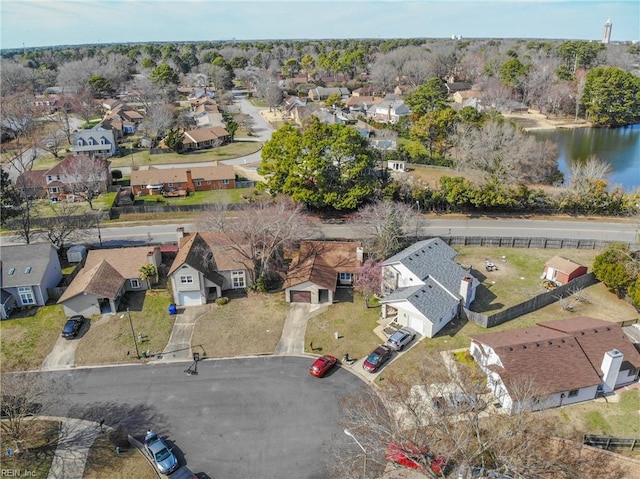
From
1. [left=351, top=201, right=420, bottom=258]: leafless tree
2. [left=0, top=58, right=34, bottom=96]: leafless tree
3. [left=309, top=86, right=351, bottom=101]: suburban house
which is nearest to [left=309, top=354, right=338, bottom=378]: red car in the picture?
[left=351, top=201, right=420, bottom=258]: leafless tree

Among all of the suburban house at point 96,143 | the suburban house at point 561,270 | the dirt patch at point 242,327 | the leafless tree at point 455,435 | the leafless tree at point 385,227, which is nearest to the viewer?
the leafless tree at point 455,435

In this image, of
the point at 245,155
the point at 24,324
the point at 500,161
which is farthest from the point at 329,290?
the point at 245,155

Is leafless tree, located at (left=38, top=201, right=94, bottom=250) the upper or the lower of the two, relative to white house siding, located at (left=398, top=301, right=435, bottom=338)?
upper

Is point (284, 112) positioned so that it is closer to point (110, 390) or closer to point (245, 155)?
point (245, 155)

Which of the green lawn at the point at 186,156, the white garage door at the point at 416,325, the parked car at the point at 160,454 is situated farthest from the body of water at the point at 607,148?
the parked car at the point at 160,454

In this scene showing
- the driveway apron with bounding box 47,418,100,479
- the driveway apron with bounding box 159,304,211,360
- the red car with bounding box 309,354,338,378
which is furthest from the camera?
the driveway apron with bounding box 159,304,211,360

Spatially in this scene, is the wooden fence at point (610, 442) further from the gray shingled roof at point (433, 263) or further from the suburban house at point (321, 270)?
the suburban house at point (321, 270)

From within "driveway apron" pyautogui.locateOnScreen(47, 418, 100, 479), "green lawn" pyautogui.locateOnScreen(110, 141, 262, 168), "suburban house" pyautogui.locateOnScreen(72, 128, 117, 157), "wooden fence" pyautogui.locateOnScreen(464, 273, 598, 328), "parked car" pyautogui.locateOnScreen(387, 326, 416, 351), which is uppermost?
"suburban house" pyautogui.locateOnScreen(72, 128, 117, 157)

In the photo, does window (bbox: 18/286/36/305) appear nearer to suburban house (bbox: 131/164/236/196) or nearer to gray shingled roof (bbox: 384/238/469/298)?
suburban house (bbox: 131/164/236/196)

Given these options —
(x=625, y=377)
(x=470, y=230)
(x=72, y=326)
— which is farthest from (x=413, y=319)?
(x=72, y=326)
